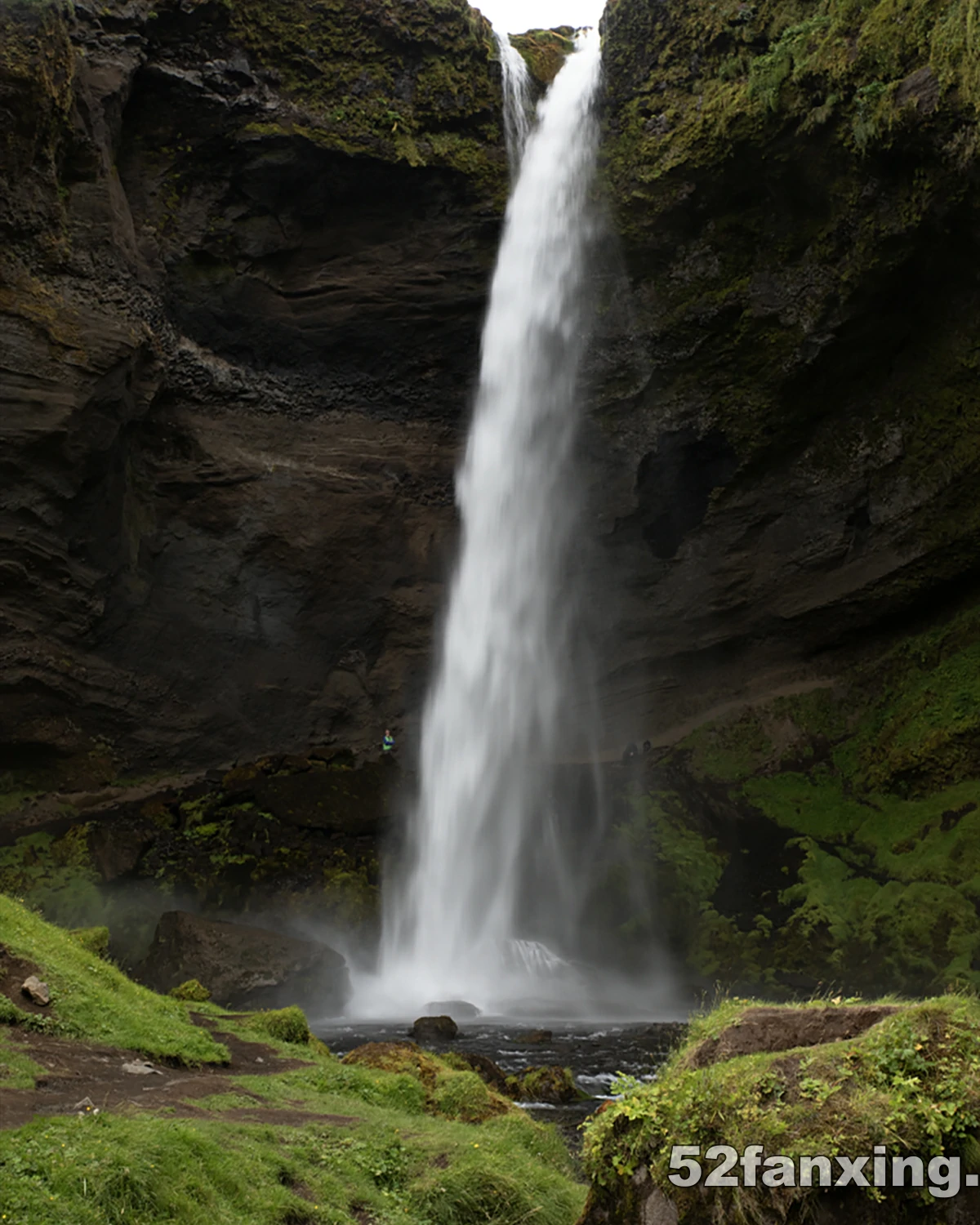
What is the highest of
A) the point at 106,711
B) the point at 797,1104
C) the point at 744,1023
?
the point at 106,711

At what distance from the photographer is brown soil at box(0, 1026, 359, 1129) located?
625cm

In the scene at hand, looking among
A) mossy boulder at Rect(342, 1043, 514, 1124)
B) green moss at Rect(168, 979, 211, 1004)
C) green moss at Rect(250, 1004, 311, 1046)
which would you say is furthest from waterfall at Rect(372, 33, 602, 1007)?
mossy boulder at Rect(342, 1043, 514, 1124)

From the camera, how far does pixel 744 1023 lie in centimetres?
515

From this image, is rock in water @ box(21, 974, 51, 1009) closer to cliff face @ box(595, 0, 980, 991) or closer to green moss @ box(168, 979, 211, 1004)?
green moss @ box(168, 979, 211, 1004)

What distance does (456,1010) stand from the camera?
17.0 metres

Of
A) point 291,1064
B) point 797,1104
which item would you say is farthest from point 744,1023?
point 291,1064

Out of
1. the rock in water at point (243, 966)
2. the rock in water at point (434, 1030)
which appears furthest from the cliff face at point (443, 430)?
the rock in water at point (434, 1030)

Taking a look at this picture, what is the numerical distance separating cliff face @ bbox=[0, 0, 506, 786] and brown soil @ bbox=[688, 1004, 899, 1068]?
821 inches

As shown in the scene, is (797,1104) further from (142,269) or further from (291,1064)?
(142,269)

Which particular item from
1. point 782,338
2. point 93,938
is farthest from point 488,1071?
point 782,338

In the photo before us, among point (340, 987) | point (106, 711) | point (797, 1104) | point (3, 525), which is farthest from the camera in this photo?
point (106, 711)

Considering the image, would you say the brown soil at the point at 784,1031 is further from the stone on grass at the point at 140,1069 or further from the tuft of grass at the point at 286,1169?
the stone on grass at the point at 140,1069

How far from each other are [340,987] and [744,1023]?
13.8 metres

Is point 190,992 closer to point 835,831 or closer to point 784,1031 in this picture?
point 784,1031
